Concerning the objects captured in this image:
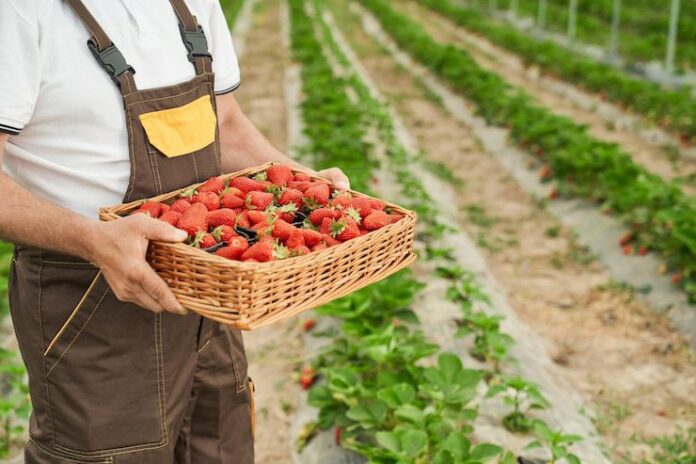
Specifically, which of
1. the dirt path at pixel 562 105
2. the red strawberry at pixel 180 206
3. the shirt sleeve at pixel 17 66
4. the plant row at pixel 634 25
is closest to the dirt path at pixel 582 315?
the dirt path at pixel 562 105

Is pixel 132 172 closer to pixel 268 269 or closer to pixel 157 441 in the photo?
pixel 268 269

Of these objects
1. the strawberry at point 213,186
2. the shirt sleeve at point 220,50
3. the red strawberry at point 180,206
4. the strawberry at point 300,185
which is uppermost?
the shirt sleeve at point 220,50

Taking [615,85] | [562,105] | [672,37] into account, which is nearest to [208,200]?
[615,85]

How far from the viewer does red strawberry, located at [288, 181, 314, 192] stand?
7.06ft

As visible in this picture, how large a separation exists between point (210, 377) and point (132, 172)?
63cm

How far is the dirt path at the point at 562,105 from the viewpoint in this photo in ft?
25.2

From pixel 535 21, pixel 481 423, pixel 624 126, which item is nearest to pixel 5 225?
pixel 481 423

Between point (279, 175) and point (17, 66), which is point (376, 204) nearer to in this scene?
point (279, 175)

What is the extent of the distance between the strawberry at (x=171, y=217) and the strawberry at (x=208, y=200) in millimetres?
99

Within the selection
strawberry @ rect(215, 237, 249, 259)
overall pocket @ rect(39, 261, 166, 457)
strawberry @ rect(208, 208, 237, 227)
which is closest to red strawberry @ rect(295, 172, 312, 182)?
strawberry @ rect(208, 208, 237, 227)

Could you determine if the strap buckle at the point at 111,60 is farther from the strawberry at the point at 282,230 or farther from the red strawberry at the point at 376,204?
the red strawberry at the point at 376,204

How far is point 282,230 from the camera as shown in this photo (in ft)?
6.21

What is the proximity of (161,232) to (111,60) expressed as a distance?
1.38 feet

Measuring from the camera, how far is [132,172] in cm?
190
